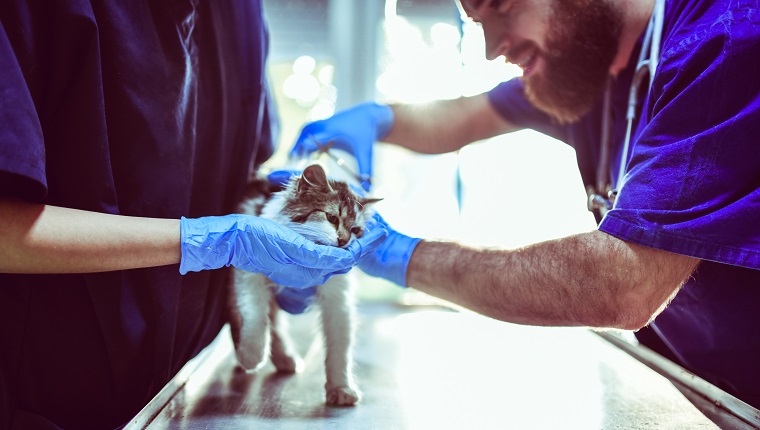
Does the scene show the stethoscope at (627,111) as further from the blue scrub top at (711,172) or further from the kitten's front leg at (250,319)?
the kitten's front leg at (250,319)

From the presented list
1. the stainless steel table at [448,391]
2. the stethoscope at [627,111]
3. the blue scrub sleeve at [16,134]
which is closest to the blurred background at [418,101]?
the stethoscope at [627,111]

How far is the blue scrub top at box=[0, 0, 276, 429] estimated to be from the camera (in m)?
0.78

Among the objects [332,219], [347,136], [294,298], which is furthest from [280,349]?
[347,136]

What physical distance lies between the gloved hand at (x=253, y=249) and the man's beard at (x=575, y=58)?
877 millimetres

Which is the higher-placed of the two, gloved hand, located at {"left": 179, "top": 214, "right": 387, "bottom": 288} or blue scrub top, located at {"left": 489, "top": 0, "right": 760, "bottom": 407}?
blue scrub top, located at {"left": 489, "top": 0, "right": 760, "bottom": 407}

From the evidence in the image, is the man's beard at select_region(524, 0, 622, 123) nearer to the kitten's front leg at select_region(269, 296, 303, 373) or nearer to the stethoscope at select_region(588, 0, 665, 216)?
the stethoscope at select_region(588, 0, 665, 216)

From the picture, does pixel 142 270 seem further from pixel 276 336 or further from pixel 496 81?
pixel 496 81

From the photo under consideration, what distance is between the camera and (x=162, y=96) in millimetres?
972

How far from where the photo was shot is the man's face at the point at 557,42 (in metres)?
1.41


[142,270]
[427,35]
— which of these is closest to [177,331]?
[142,270]

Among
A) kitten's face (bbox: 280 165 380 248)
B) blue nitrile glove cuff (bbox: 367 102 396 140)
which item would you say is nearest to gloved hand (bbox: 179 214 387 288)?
kitten's face (bbox: 280 165 380 248)

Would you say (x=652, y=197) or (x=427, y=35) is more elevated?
(x=427, y=35)

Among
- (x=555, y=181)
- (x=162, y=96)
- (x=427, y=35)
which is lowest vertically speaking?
(x=555, y=181)

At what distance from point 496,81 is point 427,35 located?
62cm
